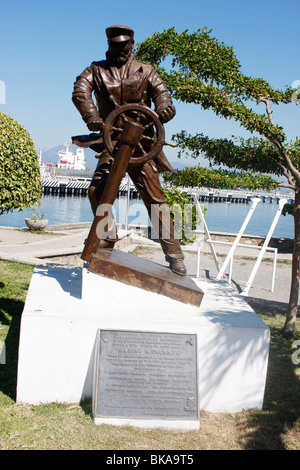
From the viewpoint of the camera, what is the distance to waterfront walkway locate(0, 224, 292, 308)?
29.9 ft

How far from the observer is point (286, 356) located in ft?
17.1

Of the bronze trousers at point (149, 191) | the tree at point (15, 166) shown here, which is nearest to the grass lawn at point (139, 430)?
the bronze trousers at point (149, 191)

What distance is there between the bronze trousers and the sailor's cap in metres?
1.11

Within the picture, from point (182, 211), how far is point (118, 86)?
9.62 metres

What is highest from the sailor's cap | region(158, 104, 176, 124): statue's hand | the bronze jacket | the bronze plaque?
the sailor's cap

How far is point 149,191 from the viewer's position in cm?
473

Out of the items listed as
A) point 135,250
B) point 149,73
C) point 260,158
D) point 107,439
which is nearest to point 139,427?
point 107,439

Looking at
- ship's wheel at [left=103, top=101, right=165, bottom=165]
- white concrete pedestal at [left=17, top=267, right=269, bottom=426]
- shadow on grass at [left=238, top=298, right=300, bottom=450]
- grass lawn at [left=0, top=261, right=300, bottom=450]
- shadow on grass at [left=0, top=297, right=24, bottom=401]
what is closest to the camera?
grass lawn at [left=0, top=261, right=300, bottom=450]

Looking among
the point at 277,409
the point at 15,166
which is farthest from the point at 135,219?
the point at 277,409

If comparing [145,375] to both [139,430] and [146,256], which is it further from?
[146,256]

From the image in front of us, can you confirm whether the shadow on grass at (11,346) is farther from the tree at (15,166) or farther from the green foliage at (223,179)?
the green foliage at (223,179)

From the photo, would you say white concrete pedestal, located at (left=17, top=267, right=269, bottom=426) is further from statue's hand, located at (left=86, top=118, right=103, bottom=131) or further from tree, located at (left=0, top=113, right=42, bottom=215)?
tree, located at (left=0, top=113, right=42, bottom=215)

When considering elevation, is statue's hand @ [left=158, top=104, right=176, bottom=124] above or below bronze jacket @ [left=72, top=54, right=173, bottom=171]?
below

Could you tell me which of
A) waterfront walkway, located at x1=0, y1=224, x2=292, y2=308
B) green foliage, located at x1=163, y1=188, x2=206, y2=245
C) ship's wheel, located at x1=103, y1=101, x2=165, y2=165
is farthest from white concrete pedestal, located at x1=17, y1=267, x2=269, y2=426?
green foliage, located at x1=163, y1=188, x2=206, y2=245
